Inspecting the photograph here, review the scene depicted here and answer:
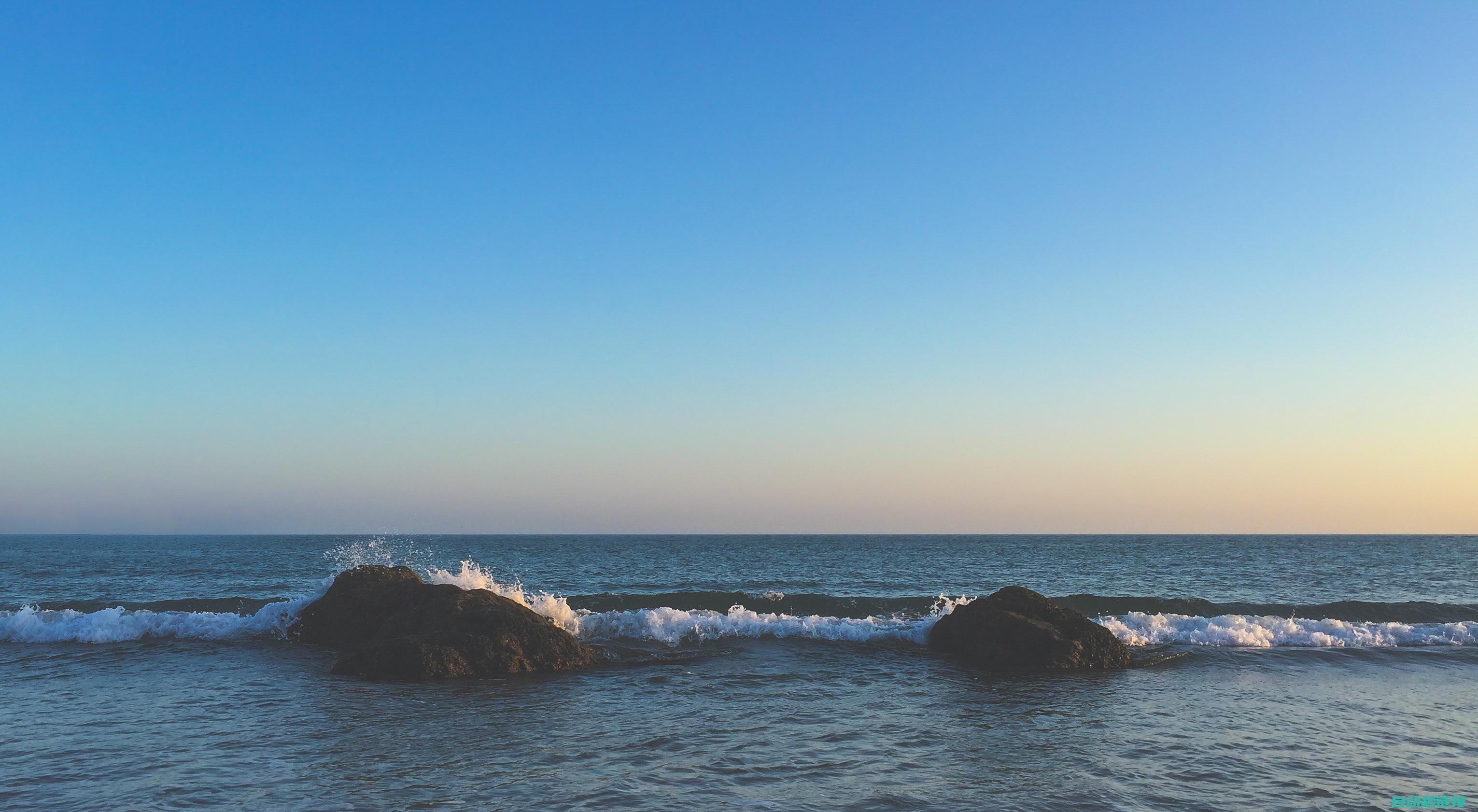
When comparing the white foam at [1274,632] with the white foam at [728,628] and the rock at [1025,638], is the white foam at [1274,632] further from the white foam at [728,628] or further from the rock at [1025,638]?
the white foam at [728,628]

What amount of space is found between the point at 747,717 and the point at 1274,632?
14.5 meters

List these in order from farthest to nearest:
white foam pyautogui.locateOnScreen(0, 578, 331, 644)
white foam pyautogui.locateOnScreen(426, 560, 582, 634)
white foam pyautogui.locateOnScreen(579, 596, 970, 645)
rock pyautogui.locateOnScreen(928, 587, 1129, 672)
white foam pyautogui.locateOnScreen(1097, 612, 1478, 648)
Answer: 1. white foam pyautogui.locateOnScreen(426, 560, 582, 634)
2. white foam pyautogui.locateOnScreen(579, 596, 970, 645)
3. white foam pyautogui.locateOnScreen(0, 578, 331, 644)
4. white foam pyautogui.locateOnScreen(1097, 612, 1478, 648)
5. rock pyautogui.locateOnScreen(928, 587, 1129, 672)

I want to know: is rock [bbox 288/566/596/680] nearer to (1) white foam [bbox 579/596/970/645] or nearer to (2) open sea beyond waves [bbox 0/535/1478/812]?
(2) open sea beyond waves [bbox 0/535/1478/812]

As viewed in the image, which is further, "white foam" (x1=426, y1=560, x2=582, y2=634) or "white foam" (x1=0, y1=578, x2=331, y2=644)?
"white foam" (x1=426, y1=560, x2=582, y2=634)

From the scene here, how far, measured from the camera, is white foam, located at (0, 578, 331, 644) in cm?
1886

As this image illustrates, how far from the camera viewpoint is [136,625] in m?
19.3

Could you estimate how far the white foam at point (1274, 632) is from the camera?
18734mm

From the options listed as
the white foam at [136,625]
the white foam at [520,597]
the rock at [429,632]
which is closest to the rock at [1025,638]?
the rock at [429,632]

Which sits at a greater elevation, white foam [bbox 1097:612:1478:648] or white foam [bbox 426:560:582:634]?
white foam [bbox 426:560:582:634]

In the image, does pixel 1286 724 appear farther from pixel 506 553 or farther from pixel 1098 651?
pixel 506 553

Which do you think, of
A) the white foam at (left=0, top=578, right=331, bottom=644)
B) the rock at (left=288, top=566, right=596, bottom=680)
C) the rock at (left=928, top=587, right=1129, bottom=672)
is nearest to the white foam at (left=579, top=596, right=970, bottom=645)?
the rock at (left=928, top=587, right=1129, bottom=672)

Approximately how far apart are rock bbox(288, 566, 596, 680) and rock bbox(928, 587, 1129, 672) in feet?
25.2

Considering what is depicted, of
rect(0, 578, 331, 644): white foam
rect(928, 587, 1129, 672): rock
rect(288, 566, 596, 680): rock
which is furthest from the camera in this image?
rect(0, 578, 331, 644): white foam

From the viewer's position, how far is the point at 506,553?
77625 millimetres
